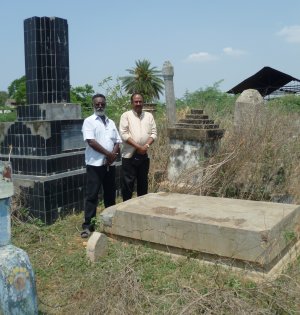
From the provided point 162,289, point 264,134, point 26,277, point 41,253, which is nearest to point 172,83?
point 264,134

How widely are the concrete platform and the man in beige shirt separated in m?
0.74

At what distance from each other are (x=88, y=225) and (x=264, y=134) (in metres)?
3.20

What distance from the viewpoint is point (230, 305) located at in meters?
2.76

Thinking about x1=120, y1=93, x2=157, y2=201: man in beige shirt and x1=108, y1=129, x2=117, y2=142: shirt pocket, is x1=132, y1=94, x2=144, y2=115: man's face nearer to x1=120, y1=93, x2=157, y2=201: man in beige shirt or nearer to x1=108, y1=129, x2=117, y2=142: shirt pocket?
x1=120, y1=93, x2=157, y2=201: man in beige shirt

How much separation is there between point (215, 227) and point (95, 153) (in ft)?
6.10

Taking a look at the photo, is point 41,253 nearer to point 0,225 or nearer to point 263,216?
point 0,225

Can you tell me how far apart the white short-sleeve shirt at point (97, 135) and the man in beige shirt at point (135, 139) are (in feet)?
1.06

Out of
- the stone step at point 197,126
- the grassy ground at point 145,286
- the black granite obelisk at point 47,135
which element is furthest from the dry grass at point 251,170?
the grassy ground at point 145,286

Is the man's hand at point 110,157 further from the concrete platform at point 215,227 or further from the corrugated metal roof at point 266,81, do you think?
the corrugated metal roof at point 266,81

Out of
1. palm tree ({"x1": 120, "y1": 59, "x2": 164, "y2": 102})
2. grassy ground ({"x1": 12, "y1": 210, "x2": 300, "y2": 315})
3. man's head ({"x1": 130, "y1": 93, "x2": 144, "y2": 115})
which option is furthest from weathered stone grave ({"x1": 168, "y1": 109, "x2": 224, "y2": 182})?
palm tree ({"x1": 120, "y1": 59, "x2": 164, "y2": 102})

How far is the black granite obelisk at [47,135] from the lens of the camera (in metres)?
5.56

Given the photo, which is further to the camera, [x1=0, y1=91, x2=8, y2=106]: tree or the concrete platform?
[x1=0, y1=91, x2=8, y2=106]: tree

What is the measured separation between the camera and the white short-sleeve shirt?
193 inches

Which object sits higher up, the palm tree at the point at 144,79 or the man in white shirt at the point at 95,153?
the palm tree at the point at 144,79
